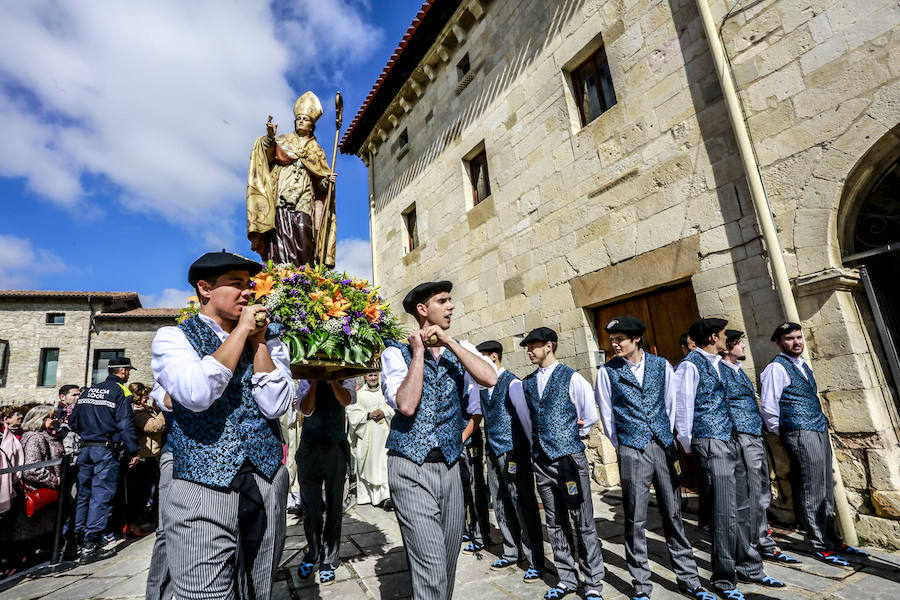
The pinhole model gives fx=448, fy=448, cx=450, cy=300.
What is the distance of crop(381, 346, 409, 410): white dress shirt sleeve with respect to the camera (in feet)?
7.94

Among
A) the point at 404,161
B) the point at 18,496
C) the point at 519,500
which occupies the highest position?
the point at 404,161

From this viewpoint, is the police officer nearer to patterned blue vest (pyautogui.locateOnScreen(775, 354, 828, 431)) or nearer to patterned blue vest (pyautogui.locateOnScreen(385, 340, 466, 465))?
patterned blue vest (pyautogui.locateOnScreen(385, 340, 466, 465))

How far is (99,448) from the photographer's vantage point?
5.37 meters

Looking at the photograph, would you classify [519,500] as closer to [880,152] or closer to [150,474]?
[880,152]

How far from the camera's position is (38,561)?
16.8 feet

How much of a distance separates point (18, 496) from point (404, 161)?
9.10 meters

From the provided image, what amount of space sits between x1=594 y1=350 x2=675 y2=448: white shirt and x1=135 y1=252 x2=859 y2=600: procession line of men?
1cm

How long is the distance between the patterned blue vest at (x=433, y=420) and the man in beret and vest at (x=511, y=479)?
1190mm

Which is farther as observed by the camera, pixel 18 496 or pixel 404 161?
pixel 404 161

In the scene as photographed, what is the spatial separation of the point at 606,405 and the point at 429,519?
1875 millimetres

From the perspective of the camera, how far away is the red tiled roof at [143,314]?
911 inches

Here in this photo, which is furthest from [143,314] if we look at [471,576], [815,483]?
[815,483]

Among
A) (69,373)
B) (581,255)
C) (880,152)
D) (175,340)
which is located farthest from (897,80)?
(69,373)

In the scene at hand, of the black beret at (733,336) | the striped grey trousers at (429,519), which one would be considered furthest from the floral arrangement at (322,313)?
the black beret at (733,336)
